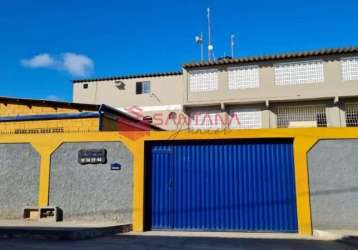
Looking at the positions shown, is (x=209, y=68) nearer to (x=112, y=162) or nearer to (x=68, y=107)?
(x=68, y=107)

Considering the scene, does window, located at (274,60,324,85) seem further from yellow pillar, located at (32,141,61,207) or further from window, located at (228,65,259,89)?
yellow pillar, located at (32,141,61,207)

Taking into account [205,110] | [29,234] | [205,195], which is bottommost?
[29,234]

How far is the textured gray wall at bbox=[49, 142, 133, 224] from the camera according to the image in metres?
10.5

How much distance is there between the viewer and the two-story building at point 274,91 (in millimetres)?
20406

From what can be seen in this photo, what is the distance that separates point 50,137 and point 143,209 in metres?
3.56

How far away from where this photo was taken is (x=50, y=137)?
11164 mm

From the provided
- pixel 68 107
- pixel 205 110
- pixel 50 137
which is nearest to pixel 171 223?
pixel 50 137

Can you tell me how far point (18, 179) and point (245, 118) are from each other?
13952 mm

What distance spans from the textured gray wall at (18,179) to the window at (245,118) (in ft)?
42.7

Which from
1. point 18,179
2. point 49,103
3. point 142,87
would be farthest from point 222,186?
point 142,87

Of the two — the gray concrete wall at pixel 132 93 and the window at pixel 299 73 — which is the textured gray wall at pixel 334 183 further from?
the gray concrete wall at pixel 132 93

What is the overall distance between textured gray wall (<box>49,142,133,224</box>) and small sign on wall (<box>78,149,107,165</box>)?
10cm

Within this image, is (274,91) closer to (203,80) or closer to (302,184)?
(203,80)

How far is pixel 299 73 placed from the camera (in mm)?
21016
